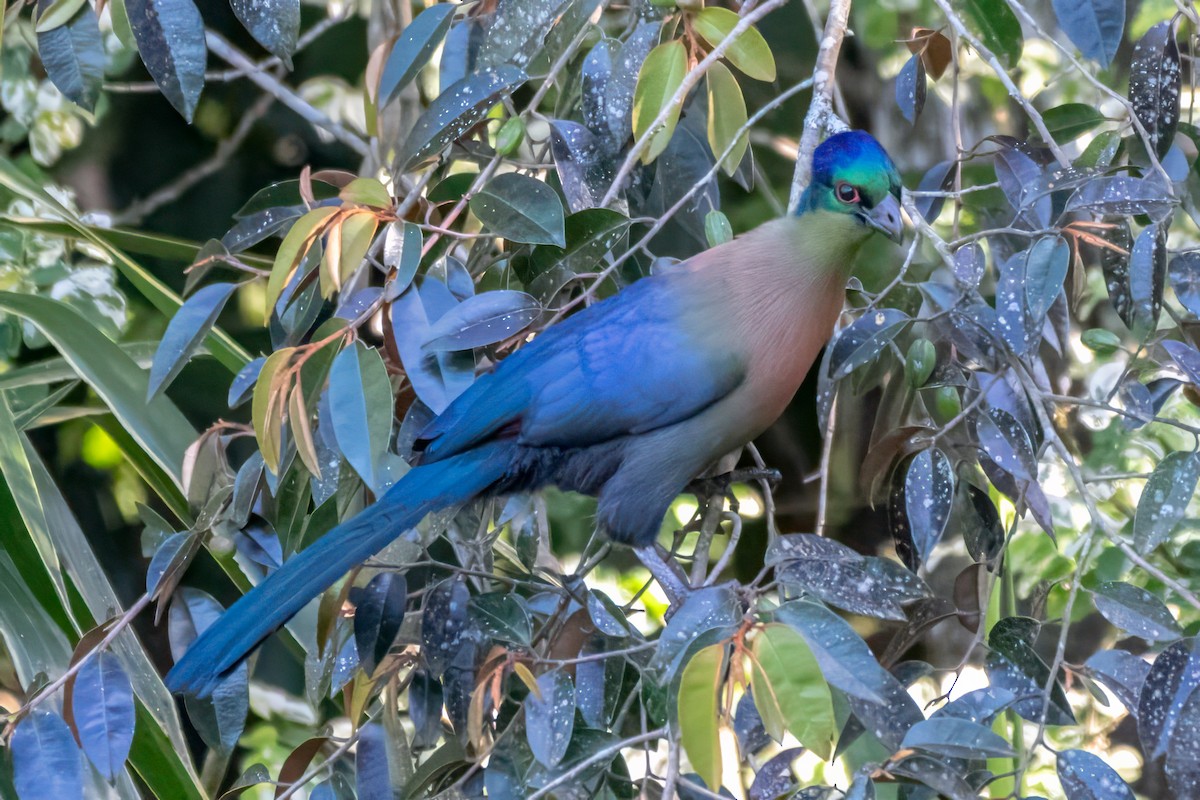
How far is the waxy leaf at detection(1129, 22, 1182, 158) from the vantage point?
1549mm

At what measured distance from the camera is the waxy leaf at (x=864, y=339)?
5.32ft

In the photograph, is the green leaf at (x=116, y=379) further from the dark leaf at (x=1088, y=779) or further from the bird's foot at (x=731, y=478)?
the dark leaf at (x=1088, y=779)

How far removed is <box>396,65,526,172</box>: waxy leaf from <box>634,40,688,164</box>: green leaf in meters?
0.17

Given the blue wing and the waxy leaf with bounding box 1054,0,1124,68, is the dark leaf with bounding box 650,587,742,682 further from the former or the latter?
the waxy leaf with bounding box 1054,0,1124,68

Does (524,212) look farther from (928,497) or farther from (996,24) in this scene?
(996,24)

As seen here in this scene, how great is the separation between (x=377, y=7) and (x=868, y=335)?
5.55 ft

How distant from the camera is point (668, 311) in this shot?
77.2 inches

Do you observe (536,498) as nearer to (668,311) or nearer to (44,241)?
(668,311)

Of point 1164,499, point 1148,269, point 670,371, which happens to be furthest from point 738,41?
point 1164,499

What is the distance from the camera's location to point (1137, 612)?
142 centimetres

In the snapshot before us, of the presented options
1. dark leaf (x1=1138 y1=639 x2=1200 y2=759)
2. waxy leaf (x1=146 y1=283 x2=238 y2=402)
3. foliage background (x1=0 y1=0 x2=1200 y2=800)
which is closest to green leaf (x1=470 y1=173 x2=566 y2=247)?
foliage background (x1=0 y1=0 x2=1200 y2=800)

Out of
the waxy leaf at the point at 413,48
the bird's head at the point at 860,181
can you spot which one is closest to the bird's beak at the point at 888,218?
the bird's head at the point at 860,181

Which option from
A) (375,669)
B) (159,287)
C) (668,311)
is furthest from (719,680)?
(159,287)

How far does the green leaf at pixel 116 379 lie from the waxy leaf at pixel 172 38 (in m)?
0.74
